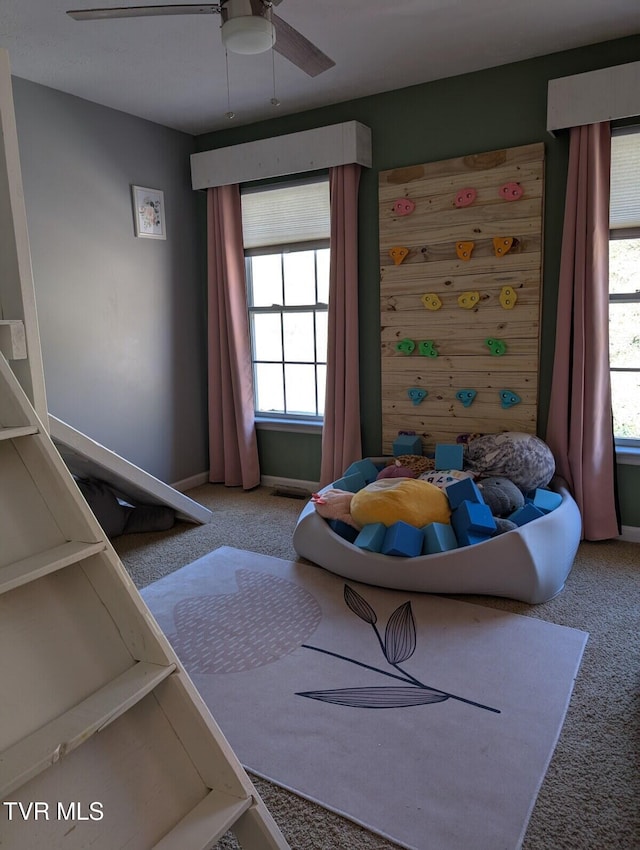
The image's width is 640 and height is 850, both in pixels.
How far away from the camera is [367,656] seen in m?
2.31

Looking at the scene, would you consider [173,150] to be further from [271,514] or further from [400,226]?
[271,514]

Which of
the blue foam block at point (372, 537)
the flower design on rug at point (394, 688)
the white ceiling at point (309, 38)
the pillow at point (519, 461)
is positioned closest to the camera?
the flower design on rug at point (394, 688)

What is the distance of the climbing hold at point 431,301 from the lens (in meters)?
3.65

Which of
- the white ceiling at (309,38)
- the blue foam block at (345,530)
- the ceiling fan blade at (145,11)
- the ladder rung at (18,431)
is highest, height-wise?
the white ceiling at (309,38)

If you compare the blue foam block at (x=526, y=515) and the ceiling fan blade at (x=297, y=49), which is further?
the blue foam block at (x=526, y=515)

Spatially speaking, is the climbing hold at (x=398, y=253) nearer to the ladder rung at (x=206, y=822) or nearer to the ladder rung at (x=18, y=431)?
the ladder rung at (x=18, y=431)

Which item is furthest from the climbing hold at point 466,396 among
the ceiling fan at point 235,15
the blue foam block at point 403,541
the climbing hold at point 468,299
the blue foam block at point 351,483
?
the ceiling fan at point 235,15

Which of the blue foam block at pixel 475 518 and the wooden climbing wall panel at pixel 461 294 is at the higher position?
the wooden climbing wall panel at pixel 461 294

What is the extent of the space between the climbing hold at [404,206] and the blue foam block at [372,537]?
1.95 m

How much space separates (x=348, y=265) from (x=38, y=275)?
1849mm

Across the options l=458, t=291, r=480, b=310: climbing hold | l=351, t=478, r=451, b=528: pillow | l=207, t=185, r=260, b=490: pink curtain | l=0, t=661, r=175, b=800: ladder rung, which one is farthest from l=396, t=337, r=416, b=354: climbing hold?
l=0, t=661, r=175, b=800: ladder rung

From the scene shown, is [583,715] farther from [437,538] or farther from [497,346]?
[497,346]

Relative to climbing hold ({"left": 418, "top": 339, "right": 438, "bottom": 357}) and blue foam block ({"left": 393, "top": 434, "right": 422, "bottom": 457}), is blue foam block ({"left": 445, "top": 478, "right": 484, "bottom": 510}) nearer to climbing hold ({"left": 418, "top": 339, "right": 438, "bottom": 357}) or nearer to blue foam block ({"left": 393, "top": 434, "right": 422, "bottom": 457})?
blue foam block ({"left": 393, "top": 434, "right": 422, "bottom": 457})

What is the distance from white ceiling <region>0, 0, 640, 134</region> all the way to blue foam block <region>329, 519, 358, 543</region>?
2.37 m
